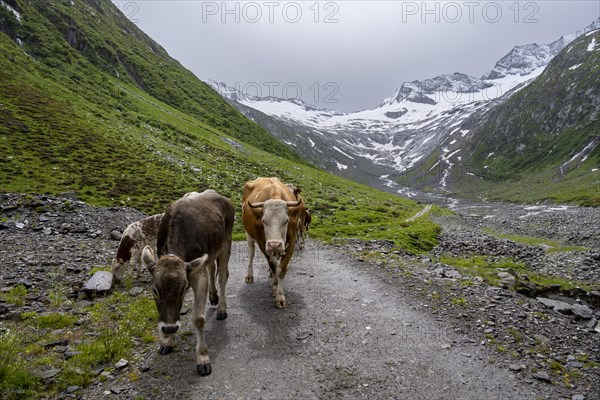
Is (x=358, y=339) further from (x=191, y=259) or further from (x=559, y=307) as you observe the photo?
(x=559, y=307)

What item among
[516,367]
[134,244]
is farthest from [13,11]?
[516,367]

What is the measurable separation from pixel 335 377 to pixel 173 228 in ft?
16.1

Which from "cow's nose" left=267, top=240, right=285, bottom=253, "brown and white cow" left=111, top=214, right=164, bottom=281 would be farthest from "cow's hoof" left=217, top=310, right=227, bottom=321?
"brown and white cow" left=111, top=214, right=164, bottom=281

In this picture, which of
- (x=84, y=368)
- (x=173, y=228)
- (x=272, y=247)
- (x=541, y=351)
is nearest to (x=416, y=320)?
(x=541, y=351)

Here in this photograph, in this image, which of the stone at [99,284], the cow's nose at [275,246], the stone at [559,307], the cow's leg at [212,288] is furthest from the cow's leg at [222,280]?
the stone at [559,307]

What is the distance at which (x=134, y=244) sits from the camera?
14.1m

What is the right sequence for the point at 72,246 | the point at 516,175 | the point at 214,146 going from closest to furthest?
1. the point at 72,246
2. the point at 214,146
3. the point at 516,175

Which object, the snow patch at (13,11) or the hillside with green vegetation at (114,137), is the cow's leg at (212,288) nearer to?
the hillside with green vegetation at (114,137)

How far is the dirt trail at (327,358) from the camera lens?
709 cm

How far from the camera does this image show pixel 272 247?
9617 mm

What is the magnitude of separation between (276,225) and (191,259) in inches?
118

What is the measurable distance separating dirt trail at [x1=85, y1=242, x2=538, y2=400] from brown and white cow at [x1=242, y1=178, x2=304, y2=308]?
4.21ft

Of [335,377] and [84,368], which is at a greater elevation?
[335,377]

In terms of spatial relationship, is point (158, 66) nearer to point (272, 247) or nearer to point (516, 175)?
point (272, 247)
